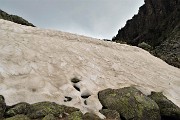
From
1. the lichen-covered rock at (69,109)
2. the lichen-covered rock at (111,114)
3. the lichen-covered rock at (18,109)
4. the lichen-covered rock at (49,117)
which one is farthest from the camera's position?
the lichen-covered rock at (111,114)

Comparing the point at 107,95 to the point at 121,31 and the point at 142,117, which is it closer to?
the point at 142,117

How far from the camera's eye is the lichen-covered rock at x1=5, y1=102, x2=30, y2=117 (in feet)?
48.9

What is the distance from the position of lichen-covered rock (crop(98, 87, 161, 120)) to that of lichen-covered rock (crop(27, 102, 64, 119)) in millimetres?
3035

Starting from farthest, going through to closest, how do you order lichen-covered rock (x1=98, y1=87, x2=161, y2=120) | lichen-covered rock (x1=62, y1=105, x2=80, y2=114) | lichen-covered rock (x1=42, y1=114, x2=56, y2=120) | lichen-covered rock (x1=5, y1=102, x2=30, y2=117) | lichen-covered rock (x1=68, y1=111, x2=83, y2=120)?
lichen-covered rock (x1=98, y1=87, x2=161, y2=120)
lichen-covered rock (x1=62, y1=105, x2=80, y2=114)
lichen-covered rock (x1=68, y1=111, x2=83, y2=120)
lichen-covered rock (x1=5, y1=102, x2=30, y2=117)
lichen-covered rock (x1=42, y1=114, x2=56, y2=120)

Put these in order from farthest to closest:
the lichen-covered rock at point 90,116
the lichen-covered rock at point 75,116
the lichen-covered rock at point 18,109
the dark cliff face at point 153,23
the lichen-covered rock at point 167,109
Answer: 1. the dark cliff face at point 153,23
2. the lichen-covered rock at point 167,109
3. the lichen-covered rock at point 90,116
4. the lichen-covered rock at point 75,116
5. the lichen-covered rock at point 18,109

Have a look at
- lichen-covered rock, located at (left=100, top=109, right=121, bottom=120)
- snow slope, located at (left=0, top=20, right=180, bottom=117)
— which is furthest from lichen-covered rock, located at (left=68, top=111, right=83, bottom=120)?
lichen-covered rock, located at (left=100, top=109, right=121, bottom=120)

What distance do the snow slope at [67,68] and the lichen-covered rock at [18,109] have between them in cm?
59

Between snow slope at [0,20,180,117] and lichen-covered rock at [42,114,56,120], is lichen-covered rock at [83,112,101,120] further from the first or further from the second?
lichen-covered rock at [42,114,56,120]

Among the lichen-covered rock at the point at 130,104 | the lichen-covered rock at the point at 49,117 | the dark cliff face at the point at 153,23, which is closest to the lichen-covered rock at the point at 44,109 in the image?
the lichen-covered rock at the point at 49,117

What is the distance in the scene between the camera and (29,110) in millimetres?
15508

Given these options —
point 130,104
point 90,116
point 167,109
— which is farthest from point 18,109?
point 167,109

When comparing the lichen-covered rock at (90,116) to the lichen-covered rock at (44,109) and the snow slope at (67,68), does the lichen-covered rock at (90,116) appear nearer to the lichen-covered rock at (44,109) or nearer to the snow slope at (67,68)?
the snow slope at (67,68)

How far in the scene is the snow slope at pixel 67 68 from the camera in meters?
17.5

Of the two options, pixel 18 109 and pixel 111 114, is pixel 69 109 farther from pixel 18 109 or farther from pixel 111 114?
pixel 18 109
